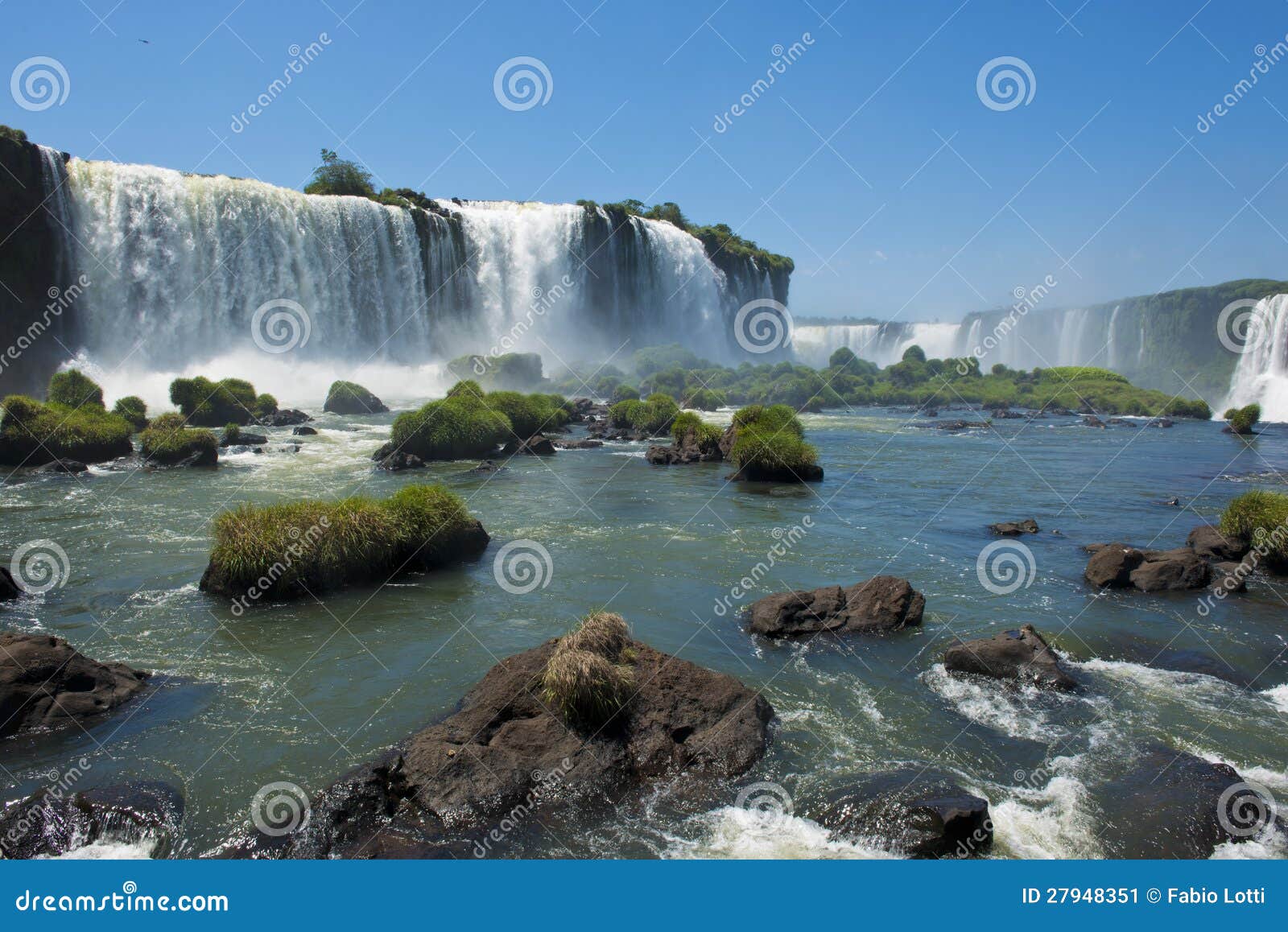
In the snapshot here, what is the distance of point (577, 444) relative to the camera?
34.5 m

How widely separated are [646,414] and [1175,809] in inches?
1308

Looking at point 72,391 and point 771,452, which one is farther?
point 72,391

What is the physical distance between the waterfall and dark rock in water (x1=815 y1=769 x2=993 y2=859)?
66.8 meters

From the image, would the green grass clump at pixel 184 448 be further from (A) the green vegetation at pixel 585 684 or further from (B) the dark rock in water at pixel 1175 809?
(B) the dark rock in water at pixel 1175 809

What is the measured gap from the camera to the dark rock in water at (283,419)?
37094mm

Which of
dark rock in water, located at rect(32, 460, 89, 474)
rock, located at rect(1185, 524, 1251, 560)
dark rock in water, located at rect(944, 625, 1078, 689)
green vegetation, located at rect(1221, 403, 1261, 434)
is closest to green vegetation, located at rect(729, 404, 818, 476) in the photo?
rock, located at rect(1185, 524, 1251, 560)

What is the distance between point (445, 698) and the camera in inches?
380

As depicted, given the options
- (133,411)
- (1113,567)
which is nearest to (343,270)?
(133,411)

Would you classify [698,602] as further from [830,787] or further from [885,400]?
[885,400]

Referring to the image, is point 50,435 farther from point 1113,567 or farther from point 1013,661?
point 1113,567

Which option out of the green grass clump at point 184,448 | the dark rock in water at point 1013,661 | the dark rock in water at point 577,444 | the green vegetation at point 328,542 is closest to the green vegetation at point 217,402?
the green grass clump at point 184,448

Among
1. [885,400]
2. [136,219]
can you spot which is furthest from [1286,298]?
[136,219]

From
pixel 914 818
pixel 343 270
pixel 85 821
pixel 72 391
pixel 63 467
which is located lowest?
pixel 63 467

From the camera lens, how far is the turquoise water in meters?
7.66
